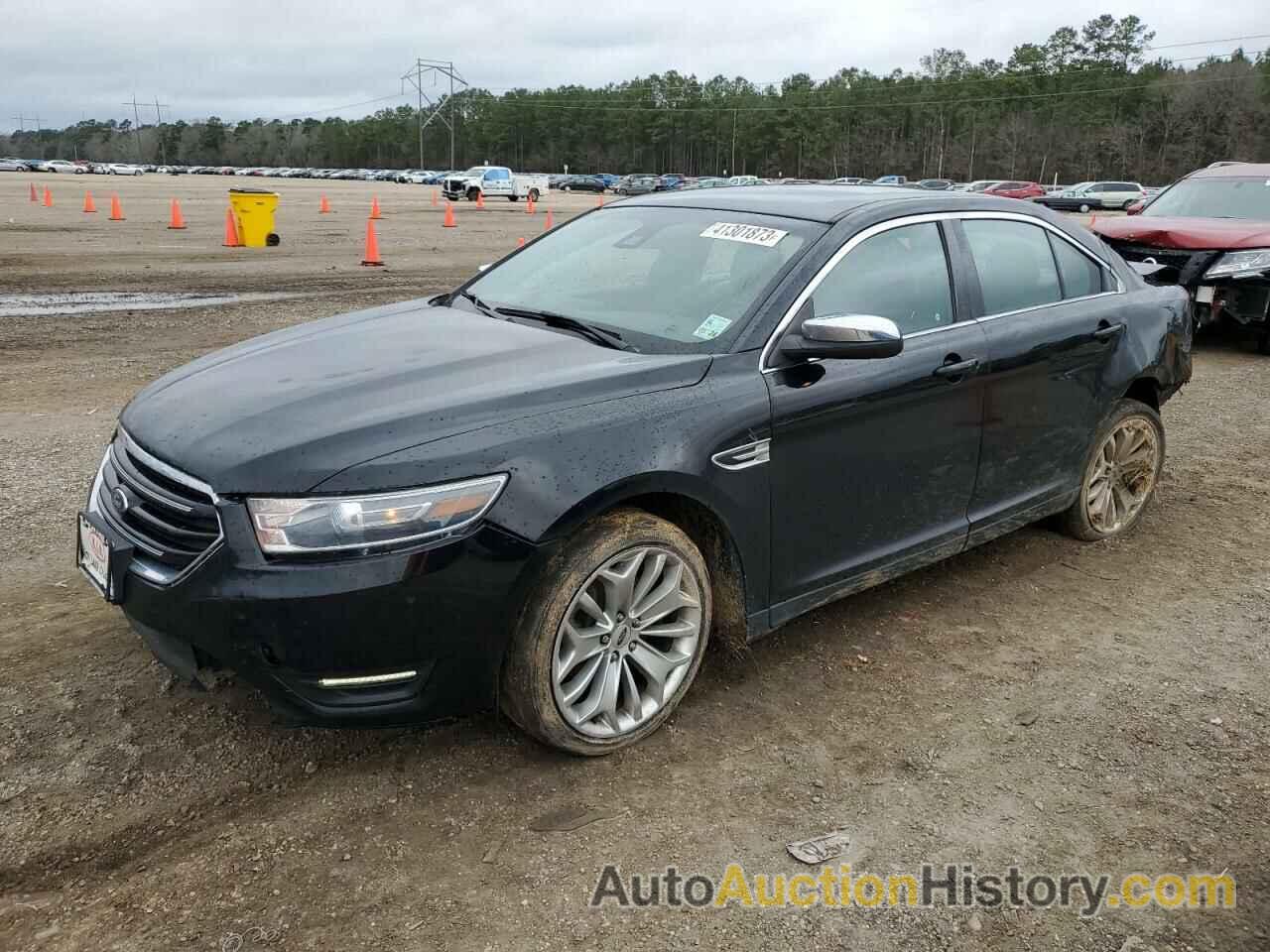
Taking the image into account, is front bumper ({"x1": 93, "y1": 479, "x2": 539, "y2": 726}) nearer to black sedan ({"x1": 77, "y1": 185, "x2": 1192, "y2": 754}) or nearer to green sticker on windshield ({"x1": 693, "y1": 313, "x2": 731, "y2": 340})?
black sedan ({"x1": 77, "y1": 185, "x2": 1192, "y2": 754})

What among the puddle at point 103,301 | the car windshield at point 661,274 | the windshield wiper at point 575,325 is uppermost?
the car windshield at point 661,274

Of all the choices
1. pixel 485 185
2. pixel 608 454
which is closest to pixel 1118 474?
pixel 608 454

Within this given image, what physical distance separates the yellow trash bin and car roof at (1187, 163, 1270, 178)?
51.3 ft

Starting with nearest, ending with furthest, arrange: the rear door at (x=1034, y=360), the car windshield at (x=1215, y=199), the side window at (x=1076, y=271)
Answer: the rear door at (x=1034, y=360) → the side window at (x=1076, y=271) → the car windshield at (x=1215, y=199)

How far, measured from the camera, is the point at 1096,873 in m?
2.79

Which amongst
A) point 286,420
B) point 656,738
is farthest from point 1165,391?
point 286,420

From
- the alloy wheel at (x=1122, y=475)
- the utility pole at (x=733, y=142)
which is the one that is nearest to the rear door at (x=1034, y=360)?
the alloy wheel at (x=1122, y=475)

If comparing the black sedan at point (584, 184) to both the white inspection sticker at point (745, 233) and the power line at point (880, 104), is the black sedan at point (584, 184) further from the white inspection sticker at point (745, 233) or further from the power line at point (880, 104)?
the white inspection sticker at point (745, 233)

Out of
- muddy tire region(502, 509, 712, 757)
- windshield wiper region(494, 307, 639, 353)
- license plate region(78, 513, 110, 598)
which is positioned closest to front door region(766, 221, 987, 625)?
muddy tire region(502, 509, 712, 757)

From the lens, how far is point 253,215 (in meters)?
20.0

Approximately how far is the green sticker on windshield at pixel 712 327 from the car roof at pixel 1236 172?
10.1m

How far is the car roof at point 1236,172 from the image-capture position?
11.2 metres

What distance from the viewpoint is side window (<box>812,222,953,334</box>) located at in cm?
370

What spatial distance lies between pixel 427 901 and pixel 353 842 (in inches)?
13.0
